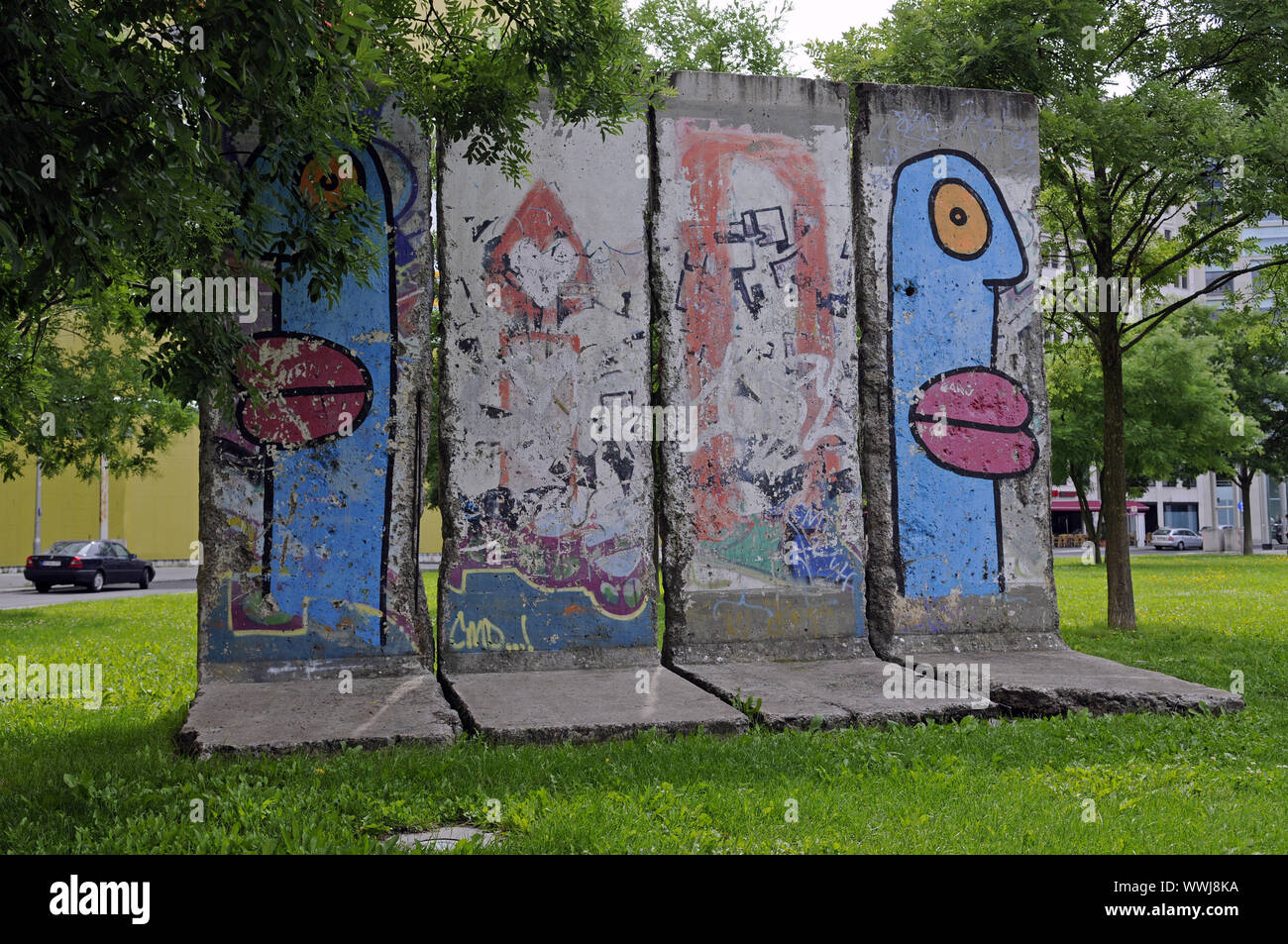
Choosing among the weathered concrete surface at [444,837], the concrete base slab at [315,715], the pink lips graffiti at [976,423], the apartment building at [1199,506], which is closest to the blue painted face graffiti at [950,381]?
the pink lips graffiti at [976,423]

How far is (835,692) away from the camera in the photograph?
267 inches

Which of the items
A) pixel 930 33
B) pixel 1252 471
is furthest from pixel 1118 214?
pixel 1252 471

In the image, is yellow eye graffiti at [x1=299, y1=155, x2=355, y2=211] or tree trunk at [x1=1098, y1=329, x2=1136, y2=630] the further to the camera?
tree trunk at [x1=1098, y1=329, x2=1136, y2=630]

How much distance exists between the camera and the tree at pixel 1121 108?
939cm

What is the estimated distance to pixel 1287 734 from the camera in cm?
605

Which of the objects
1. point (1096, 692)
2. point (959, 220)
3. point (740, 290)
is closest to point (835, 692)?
point (1096, 692)

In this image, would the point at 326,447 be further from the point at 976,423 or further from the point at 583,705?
the point at 976,423

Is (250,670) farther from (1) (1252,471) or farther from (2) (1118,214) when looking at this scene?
(1) (1252,471)

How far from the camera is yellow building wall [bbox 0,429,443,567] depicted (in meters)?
30.7

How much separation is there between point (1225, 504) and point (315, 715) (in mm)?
59142

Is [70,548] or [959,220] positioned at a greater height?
[959,220]

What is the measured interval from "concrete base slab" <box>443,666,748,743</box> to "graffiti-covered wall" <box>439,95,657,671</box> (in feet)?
1.20

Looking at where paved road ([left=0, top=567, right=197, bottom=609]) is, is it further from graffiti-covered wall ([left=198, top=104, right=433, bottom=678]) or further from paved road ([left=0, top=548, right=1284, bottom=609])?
graffiti-covered wall ([left=198, top=104, right=433, bottom=678])

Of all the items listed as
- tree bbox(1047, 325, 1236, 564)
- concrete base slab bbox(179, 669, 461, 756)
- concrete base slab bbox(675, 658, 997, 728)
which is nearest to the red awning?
tree bbox(1047, 325, 1236, 564)
